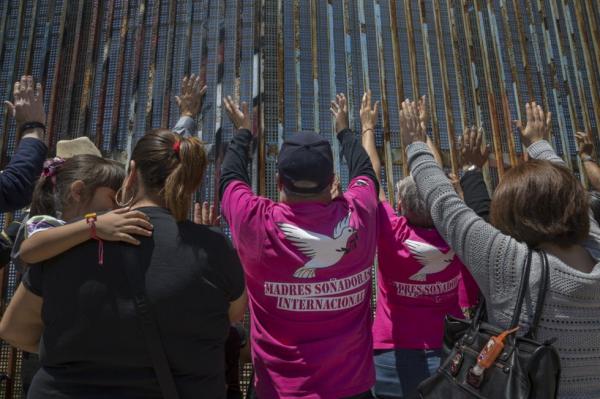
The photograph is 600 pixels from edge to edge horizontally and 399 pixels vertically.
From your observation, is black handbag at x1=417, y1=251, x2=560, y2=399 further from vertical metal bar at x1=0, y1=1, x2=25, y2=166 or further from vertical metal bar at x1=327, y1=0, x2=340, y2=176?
vertical metal bar at x1=0, y1=1, x2=25, y2=166

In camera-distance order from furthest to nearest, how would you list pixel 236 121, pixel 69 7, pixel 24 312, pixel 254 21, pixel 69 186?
1. pixel 69 7
2. pixel 254 21
3. pixel 236 121
4. pixel 69 186
5. pixel 24 312

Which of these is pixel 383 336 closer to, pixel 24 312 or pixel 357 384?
pixel 357 384

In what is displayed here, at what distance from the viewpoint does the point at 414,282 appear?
208 centimetres

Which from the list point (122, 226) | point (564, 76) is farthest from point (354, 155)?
point (564, 76)

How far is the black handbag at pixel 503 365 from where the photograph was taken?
1.16 meters

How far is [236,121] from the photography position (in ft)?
7.54

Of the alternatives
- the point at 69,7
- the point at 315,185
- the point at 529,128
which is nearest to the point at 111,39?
the point at 69,7

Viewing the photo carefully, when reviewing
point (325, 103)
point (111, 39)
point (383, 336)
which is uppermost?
point (111, 39)

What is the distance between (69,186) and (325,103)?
3.09 meters

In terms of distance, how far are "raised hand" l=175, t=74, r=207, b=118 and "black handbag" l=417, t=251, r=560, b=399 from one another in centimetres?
156

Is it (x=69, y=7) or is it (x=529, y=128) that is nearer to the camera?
(x=529, y=128)

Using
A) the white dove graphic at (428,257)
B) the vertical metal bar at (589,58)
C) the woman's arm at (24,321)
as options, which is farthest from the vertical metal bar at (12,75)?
the vertical metal bar at (589,58)

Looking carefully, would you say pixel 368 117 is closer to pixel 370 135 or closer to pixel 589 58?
pixel 370 135

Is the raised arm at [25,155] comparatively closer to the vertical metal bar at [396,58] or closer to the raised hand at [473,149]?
the raised hand at [473,149]
